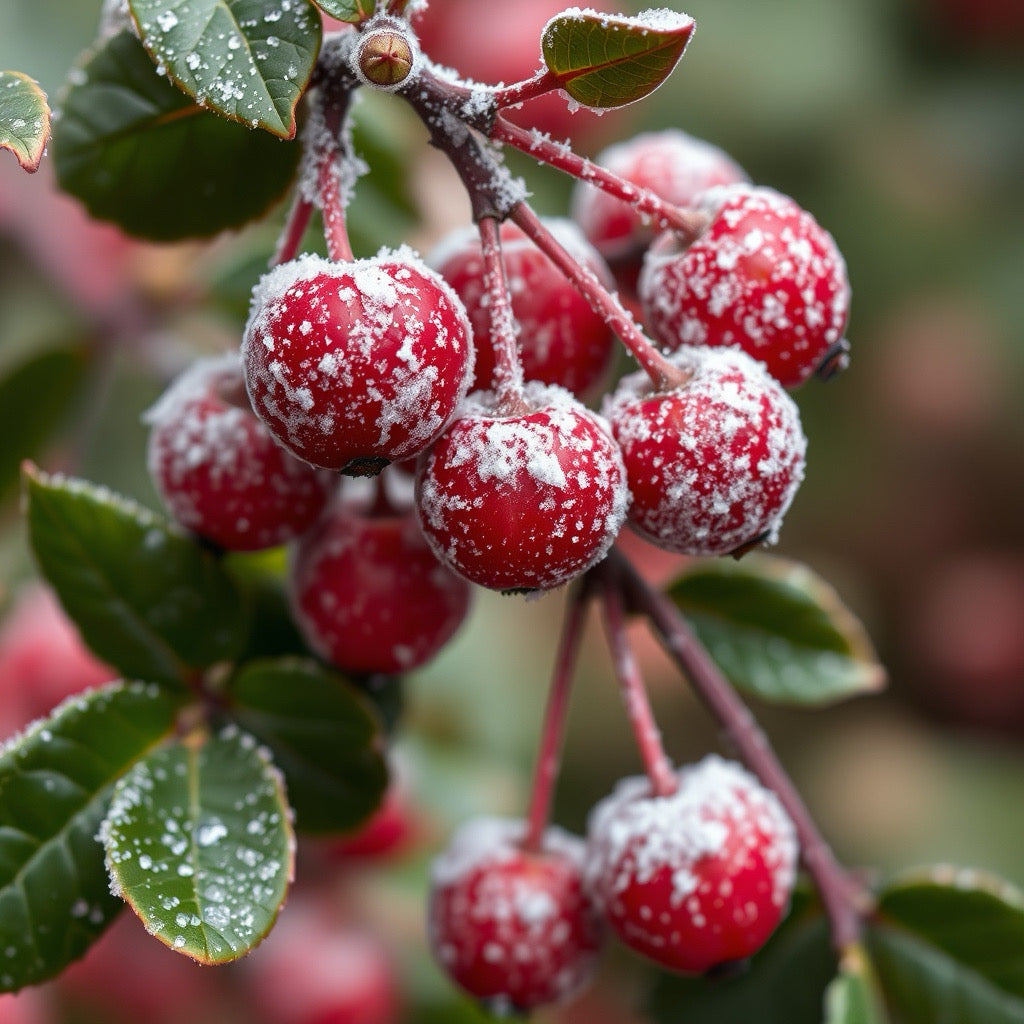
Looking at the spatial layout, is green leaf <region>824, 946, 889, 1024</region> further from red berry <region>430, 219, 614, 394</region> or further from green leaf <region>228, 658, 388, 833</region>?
red berry <region>430, 219, 614, 394</region>

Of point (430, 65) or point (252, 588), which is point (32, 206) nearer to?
point (252, 588)

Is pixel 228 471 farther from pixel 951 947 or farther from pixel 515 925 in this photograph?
pixel 951 947

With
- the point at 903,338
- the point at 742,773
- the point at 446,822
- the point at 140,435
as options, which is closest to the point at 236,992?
the point at 446,822

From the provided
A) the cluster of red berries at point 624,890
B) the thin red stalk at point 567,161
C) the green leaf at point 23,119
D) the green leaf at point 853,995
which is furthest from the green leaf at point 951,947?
the green leaf at point 23,119

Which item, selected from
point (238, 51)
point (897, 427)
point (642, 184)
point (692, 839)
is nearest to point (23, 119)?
point (238, 51)

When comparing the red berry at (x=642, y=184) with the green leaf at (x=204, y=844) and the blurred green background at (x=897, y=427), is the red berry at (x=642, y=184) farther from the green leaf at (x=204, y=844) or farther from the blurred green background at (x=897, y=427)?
the blurred green background at (x=897, y=427)

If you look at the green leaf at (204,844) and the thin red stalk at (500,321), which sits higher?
the thin red stalk at (500,321)

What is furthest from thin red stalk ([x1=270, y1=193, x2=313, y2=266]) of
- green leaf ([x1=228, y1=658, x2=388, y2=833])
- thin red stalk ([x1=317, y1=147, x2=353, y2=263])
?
green leaf ([x1=228, y1=658, x2=388, y2=833])
